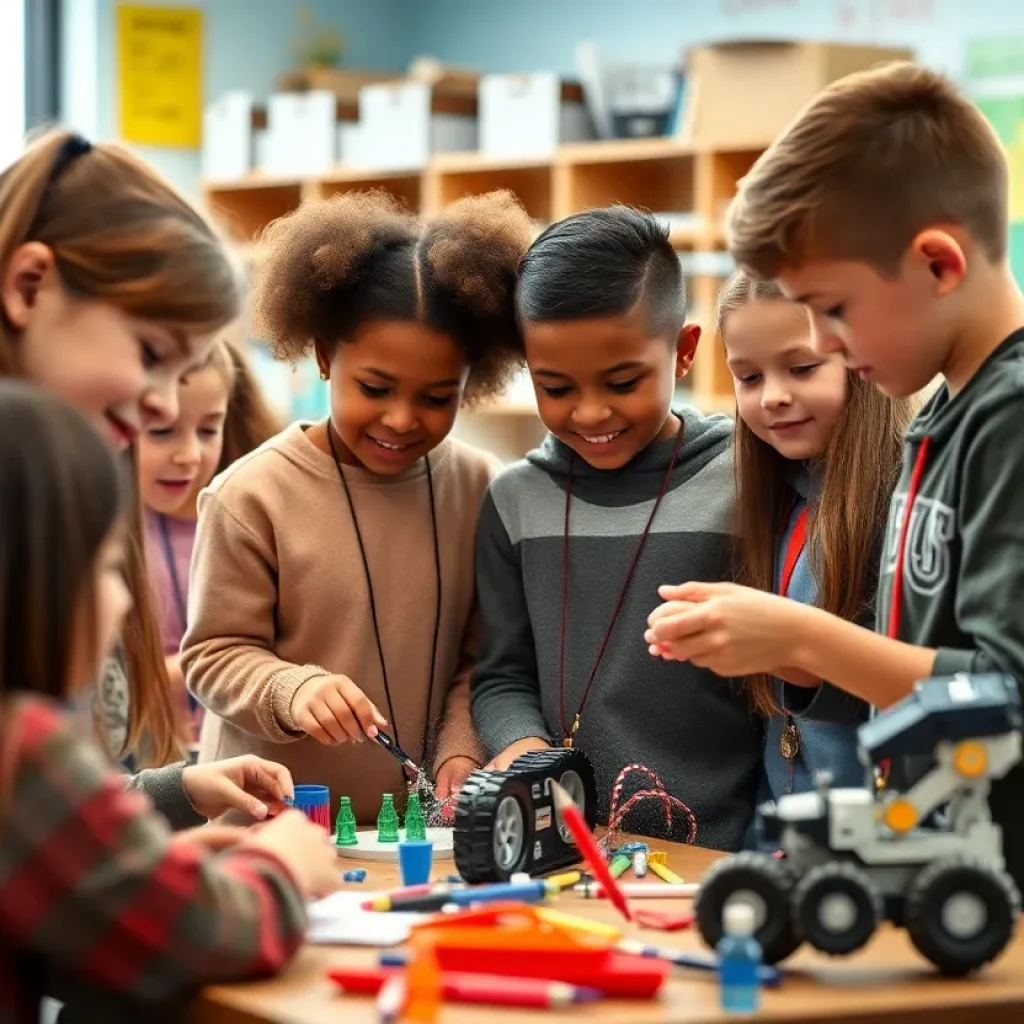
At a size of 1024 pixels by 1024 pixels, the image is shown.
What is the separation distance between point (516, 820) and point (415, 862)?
0.31 feet

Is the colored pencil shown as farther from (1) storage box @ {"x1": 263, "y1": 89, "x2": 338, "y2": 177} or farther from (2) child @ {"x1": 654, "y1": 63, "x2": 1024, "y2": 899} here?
(1) storage box @ {"x1": 263, "y1": 89, "x2": 338, "y2": 177}

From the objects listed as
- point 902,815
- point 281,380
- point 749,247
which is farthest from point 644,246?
point 281,380

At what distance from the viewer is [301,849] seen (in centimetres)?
119

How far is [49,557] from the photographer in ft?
3.28

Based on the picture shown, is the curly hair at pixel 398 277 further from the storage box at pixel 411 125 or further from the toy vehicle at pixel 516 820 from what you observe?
the storage box at pixel 411 125

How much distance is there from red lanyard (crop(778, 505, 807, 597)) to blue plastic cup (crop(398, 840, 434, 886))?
0.54 metres

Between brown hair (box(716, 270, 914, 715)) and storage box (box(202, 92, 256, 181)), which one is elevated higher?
storage box (box(202, 92, 256, 181))

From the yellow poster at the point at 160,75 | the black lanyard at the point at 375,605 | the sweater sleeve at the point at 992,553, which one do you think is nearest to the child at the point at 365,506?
the black lanyard at the point at 375,605

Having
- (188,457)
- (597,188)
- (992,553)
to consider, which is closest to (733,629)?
(992,553)

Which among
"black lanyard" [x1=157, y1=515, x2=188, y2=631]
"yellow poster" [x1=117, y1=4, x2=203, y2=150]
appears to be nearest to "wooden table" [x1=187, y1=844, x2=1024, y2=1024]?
"black lanyard" [x1=157, y1=515, x2=188, y2=631]

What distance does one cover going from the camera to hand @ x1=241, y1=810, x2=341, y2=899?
3.83 feet

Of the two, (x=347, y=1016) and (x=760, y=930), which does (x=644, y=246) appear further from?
(x=347, y=1016)

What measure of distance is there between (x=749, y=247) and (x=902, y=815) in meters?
0.51

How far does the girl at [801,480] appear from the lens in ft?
5.62
